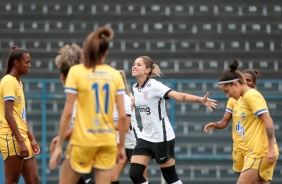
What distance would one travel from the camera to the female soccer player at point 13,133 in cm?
1016

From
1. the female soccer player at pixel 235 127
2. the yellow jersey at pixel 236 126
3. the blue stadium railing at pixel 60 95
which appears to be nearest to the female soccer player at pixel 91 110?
the yellow jersey at pixel 236 126

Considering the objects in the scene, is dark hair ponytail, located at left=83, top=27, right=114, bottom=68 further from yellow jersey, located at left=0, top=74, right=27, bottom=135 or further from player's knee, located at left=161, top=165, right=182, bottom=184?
player's knee, located at left=161, top=165, right=182, bottom=184

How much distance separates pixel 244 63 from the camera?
58.1ft

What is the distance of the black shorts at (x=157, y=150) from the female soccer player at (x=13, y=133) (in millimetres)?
1660

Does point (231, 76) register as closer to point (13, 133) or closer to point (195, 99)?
point (195, 99)

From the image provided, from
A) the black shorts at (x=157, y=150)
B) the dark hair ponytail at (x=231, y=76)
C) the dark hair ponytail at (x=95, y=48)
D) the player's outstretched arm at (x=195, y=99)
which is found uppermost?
the dark hair ponytail at (x=95, y=48)

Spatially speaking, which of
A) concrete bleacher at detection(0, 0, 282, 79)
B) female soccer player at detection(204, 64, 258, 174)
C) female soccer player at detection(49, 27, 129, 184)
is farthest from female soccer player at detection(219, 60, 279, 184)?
concrete bleacher at detection(0, 0, 282, 79)

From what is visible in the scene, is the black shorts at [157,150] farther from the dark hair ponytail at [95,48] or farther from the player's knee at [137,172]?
the dark hair ponytail at [95,48]

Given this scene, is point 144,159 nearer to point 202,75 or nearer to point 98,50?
point 98,50

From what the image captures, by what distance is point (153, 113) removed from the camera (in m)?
11.5

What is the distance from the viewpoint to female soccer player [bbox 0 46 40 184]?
33.3 ft

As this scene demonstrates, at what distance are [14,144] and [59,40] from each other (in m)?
7.52

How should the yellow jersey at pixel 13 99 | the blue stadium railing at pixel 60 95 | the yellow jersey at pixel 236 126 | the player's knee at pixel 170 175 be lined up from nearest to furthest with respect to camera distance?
1. the yellow jersey at pixel 13 99
2. the yellow jersey at pixel 236 126
3. the player's knee at pixel 170 175
4. the blue stadium railing at pixel 60 95

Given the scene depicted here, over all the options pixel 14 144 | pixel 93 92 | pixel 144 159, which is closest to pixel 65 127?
pixel 93 92
